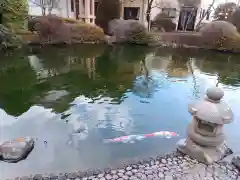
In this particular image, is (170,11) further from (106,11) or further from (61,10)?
(61,10)

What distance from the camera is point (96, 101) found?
770 cm

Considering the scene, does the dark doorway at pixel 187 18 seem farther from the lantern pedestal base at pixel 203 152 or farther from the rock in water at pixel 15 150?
the rock in water at pixel 15 150

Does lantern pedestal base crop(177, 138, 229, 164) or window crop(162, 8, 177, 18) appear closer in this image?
lantern pedestal base crop(177, 138, 229, 164)

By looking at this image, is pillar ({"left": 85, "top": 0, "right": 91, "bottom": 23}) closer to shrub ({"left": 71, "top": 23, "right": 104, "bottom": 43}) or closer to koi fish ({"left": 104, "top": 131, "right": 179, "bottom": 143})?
shrub ({"left": 71, "top": 23, "right": 104, "bottom": 43})

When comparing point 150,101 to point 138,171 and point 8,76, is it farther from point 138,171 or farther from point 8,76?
point 8,76

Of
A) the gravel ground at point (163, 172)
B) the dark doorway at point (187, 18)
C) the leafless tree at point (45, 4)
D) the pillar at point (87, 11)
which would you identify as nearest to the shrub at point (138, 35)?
the pillar at point (87, 11)

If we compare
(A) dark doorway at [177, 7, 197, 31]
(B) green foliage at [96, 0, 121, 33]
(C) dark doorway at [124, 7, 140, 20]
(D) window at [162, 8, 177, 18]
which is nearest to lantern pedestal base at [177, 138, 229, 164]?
(B) green foliage at [96, 0, 121, 33]

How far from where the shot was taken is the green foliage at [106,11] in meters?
22.0

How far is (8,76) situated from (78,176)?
758 cm

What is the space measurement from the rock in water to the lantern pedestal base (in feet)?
10.5

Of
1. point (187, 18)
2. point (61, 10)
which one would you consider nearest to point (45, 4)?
point (61, 10)

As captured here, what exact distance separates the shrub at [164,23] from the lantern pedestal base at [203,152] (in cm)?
1920

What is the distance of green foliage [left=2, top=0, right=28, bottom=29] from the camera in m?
14.9

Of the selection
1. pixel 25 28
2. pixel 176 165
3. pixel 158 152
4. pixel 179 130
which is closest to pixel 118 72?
pixel 179 130
